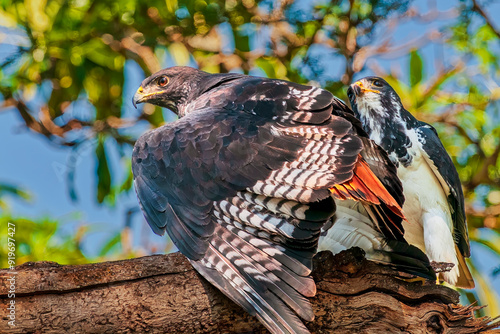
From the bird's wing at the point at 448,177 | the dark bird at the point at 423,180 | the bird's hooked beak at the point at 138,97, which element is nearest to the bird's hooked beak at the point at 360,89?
the dark bird at the point at 423,180

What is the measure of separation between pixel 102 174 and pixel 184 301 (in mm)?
5217

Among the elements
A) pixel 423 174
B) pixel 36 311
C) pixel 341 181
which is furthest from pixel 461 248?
pixel 36 311

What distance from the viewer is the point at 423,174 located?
550cm

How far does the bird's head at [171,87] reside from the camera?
19.4 feet

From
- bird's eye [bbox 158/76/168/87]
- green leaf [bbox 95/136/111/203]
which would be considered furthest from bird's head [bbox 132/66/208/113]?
green leaf [bbox 95/136/111/203]

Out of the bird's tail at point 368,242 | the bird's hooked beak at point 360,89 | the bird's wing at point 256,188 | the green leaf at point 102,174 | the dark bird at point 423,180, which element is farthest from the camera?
the green leaf at point 102,174

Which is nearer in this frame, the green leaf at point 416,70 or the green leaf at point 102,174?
the green leaf at point 416,70

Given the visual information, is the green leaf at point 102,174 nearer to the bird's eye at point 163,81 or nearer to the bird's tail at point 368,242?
the bird's eye at point 163,81

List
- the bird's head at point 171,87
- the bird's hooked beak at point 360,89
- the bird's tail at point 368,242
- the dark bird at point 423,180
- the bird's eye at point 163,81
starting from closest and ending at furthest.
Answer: the bird's tail at point 368,242 < the dark bird at point 423,180 < the bird's hooked beak at point 360,89 < the bird's head at point 171,87 < the bird's eye at point 163,81

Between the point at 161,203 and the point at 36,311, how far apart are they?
101 cm

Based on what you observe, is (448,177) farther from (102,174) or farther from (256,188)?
(102,174)

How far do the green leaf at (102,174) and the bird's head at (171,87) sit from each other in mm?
2774

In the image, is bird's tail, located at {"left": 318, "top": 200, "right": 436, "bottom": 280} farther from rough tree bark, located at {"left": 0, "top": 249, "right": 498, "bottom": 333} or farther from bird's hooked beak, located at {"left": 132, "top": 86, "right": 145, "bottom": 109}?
bird's hooked beak, located at {"left": 132, "top": 86, "right": 145, "bottom": 109}

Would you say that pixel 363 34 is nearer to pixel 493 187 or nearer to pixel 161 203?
pixel 493 187
